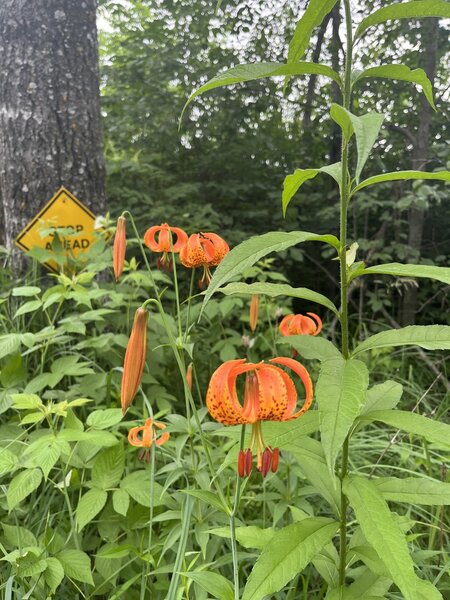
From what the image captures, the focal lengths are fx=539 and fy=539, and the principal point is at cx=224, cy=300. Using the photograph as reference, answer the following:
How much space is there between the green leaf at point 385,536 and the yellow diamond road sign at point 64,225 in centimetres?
142

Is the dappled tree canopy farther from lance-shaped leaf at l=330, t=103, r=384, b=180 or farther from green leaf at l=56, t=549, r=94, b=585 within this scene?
lance-shaped leaf at l=330, t=103, r=384, b=180

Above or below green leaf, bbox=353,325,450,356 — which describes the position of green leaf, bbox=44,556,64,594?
below

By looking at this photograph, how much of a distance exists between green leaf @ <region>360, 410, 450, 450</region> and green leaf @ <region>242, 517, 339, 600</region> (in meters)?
0.17

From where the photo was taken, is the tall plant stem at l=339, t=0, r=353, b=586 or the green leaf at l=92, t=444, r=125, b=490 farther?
the green leaf at l=92, t=444, r=125, b=490

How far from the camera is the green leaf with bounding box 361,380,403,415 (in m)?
0.77

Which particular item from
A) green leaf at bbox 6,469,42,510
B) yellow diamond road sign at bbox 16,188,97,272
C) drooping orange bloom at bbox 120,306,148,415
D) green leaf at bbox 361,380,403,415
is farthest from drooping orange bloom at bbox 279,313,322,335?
yellow diamond road sign at bbox 16,188,97,272

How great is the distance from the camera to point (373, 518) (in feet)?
2.06

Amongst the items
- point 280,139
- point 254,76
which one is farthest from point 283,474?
point 280,139

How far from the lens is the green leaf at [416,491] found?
72 centimetres

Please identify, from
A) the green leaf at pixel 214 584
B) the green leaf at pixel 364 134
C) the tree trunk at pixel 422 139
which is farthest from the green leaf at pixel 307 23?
the tree trunk at pixel 422 139

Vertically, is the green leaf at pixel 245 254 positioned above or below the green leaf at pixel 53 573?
above

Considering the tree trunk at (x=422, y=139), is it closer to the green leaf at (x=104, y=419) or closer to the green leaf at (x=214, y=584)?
the green leaf at (x=104, y=419)

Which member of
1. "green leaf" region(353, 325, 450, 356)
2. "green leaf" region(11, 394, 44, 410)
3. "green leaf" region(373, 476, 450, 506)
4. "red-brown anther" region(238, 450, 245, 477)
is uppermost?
"green leaf" region(353, 325, 450, 356)

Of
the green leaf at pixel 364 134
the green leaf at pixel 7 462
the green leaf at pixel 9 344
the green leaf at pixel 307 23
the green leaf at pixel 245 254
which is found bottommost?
the green leaf at pixel 7 462
